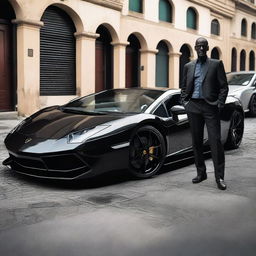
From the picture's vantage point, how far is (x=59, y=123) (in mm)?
5500

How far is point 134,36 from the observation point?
2111cm

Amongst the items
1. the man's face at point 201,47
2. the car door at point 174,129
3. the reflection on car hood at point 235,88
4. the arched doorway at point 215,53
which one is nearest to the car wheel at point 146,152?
the car door at point 174,129

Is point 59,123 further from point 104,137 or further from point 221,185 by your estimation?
point 221,185

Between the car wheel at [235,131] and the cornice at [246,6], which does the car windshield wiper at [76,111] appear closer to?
the car wheel at [235,131]

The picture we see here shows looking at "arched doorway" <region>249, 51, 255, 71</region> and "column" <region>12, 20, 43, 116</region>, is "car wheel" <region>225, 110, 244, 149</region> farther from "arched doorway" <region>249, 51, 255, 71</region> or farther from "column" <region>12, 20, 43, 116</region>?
"arched doorway" <region>249, 51, 255, 71</region>

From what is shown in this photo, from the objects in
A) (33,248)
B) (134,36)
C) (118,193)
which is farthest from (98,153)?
(134,36)

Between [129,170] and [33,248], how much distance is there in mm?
2298

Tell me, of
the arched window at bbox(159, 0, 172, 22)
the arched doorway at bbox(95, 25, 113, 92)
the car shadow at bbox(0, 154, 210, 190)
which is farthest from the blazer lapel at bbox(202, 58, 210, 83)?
the arched window at bbox(159, 0, 172, 22)

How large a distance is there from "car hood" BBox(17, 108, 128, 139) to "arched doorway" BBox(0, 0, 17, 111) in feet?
29.0

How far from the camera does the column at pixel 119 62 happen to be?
19188mm

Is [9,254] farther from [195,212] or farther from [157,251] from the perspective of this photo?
[195,212]

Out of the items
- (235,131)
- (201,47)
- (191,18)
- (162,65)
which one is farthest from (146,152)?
(191,18)

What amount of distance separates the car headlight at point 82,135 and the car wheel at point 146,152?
18.8 inches

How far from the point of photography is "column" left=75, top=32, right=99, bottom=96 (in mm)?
16844
